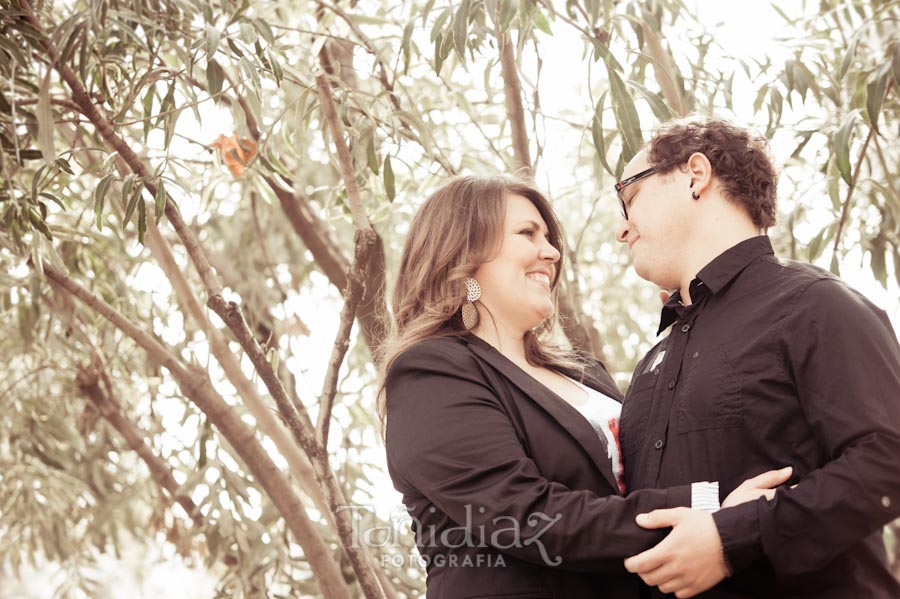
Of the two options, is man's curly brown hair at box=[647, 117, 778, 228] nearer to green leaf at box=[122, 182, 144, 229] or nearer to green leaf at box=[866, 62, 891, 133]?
green leaf at box=[866, 62, 891, 133]

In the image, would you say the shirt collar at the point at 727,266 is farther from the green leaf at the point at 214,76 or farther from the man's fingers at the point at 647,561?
the green leaf at the point at 214,76

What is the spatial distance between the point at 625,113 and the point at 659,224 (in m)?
0.30

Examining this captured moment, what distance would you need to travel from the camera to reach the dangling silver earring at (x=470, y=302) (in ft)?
6.38

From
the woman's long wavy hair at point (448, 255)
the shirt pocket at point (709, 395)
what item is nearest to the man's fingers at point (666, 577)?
the shirt pocket at point (709, 395)

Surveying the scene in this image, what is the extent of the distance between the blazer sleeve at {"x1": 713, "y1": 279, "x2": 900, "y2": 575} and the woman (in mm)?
129

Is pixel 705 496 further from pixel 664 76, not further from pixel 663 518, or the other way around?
pixel 664 76

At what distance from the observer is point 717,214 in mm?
1760

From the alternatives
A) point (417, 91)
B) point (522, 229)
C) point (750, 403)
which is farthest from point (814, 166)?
point (750, 403)

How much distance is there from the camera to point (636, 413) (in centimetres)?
176

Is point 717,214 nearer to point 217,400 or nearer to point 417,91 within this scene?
point 217,400

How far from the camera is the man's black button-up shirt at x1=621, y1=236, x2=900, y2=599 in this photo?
1.35 metres

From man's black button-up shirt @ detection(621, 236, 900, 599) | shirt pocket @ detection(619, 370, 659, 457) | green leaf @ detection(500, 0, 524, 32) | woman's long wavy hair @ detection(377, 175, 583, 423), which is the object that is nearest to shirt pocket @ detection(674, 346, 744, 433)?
man's black button-up shirt @ detection(621, 236, 900, 599)

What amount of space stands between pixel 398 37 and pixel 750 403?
5.12 feet

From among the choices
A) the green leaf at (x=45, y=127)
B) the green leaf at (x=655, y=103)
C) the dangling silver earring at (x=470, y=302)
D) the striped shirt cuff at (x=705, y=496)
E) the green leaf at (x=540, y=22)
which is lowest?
the striped shirt cuff at (x=705, y=496)
